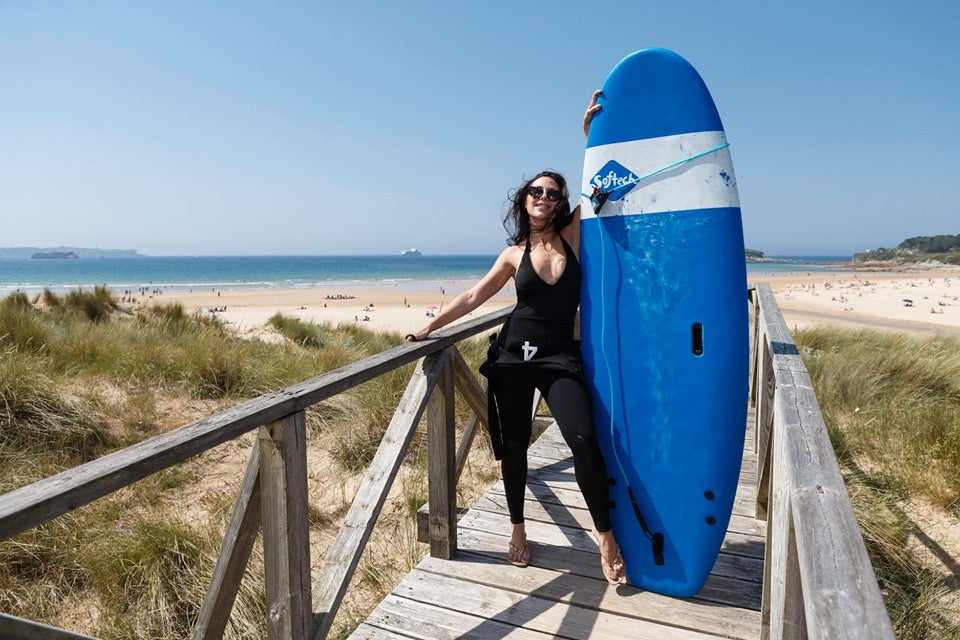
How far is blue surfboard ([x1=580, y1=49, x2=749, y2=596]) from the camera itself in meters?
2.20

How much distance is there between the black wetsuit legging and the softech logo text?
2.75 ft

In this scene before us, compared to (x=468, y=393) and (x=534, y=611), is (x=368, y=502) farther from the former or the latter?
(x=468, y=393)

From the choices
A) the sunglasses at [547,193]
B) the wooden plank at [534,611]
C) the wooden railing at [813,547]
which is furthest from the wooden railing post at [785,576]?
the sunglasses at [547,193]

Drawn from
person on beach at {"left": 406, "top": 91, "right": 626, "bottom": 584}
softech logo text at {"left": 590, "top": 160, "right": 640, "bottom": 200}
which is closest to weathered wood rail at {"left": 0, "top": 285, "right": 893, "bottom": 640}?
person on beach at {"left": 406, "top": 91, "right": 626, "bottom": 584}

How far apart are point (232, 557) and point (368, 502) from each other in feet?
1.74

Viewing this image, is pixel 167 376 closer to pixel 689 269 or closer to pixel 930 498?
pixel 689 269

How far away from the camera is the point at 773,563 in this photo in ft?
4.52

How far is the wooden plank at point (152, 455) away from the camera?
975 mm

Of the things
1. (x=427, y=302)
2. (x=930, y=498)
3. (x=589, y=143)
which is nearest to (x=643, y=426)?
(x=589, y=143)

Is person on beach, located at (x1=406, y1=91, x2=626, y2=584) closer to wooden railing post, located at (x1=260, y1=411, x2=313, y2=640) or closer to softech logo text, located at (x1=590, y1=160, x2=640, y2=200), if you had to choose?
softech logo text, located at (x1=590, y1=160, x2=640, y2=200)

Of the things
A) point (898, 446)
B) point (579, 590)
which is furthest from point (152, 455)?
point (898, 446)

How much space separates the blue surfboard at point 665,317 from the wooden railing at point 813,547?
0.38m

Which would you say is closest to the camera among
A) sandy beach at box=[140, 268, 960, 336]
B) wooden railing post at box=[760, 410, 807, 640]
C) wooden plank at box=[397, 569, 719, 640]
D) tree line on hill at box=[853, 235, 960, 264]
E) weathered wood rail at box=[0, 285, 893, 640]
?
weathered wood rail at box=[0, 285, 893, 640]

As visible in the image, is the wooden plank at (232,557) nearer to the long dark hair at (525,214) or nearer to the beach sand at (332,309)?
the long dark hair at (525,214)
